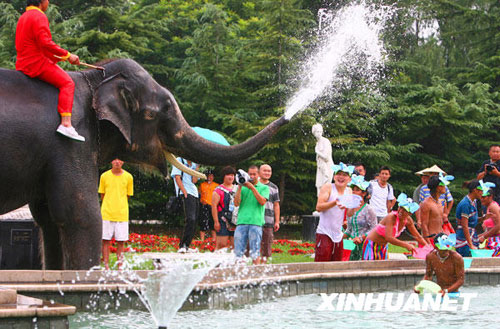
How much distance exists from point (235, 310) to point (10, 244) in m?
3.60

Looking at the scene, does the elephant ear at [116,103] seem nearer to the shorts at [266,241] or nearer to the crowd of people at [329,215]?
the crowd of people at [329,215]

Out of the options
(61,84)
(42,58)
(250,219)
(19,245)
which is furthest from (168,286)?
(250,219)

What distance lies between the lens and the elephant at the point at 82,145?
6859 mm

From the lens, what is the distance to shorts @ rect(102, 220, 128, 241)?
38.9ft

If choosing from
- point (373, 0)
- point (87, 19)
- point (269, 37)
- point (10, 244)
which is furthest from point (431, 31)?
point (10, 244)

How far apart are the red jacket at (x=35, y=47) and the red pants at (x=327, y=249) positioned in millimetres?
5026

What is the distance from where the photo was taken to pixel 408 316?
8.50 metres

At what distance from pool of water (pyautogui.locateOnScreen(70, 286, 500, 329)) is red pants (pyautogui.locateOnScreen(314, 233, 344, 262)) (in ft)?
4.58

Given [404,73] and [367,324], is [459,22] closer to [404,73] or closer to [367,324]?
[404,73]

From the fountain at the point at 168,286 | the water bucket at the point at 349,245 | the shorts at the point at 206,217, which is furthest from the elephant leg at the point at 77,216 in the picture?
the shorts at the point at 206,217

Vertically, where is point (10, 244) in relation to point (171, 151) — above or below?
below

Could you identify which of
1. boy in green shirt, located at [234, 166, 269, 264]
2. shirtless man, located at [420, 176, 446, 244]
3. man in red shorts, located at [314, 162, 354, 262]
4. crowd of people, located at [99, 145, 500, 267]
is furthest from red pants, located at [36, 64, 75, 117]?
shirtless man, located at [420, 176, 446, 244]

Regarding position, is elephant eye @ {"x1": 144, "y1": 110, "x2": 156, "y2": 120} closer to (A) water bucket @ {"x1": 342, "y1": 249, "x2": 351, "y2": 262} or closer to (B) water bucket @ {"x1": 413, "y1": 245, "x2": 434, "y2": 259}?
(A) water bucket @ {"x1": 342, "y1": 249, "x2": 351, "y2": 262}

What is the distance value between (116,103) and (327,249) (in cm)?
453
